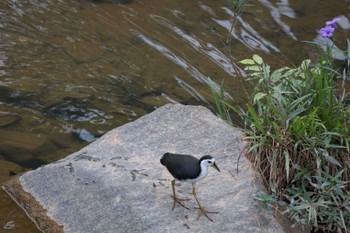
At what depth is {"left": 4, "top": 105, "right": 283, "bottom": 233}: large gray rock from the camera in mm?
4559

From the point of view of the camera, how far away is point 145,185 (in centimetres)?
483

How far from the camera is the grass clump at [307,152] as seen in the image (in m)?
4.65

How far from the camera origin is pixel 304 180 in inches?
190

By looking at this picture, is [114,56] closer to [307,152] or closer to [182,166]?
[307,152]

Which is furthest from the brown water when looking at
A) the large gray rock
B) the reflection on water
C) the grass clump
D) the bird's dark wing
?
the bird's dark wing

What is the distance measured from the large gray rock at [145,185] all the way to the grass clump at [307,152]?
20 cm

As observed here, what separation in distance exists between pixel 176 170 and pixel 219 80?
12.1 ft

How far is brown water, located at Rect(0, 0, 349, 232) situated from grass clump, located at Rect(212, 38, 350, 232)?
162 centimetres

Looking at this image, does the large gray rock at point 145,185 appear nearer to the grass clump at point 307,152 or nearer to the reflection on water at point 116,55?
the grass clump at point 307,152

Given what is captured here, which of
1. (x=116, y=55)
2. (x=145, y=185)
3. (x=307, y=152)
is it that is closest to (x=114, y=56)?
(x=116, y=55)

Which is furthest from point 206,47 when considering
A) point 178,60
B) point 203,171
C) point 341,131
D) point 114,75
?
point 203,171

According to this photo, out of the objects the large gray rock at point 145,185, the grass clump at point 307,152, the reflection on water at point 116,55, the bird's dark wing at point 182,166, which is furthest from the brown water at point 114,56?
the bird's dark wing at point 182,166

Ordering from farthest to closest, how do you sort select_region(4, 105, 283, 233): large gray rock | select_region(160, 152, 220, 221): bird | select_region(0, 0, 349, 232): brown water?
select_region(0, 0, 349, 232): brown water < select_region(4, 105, 283, 233): large gray rock < select_region(160, 152, 220, 221): bird

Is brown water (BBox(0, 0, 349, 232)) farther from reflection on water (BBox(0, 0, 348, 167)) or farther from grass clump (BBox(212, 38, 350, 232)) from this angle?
grass clump (BBox(212, 38, 350, 232))
